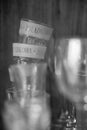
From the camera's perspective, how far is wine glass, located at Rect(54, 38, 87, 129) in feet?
1.18

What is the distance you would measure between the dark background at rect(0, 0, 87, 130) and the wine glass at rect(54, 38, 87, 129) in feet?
0.05

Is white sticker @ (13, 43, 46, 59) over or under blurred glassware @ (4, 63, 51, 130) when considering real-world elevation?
over

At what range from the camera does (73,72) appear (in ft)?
1.19

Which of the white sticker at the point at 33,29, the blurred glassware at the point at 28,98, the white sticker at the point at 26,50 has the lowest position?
the blurred glassware at the point at 28,98

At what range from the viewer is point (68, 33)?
15.3 inches

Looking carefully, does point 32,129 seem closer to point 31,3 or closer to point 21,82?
point 21,82

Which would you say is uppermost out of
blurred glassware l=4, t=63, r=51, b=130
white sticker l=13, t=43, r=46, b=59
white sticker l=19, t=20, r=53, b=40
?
white sticker l=19, t=20, r=53, b=40

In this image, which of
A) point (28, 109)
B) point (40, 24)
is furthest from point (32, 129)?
point (40, 24)

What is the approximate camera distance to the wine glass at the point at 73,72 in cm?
36

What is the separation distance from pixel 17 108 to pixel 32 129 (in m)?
0.03

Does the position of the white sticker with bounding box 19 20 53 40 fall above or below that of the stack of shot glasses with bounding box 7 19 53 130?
above

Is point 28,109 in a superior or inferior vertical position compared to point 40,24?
inferior

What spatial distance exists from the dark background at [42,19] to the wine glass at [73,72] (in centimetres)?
2

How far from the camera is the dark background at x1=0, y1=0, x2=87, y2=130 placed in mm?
363
